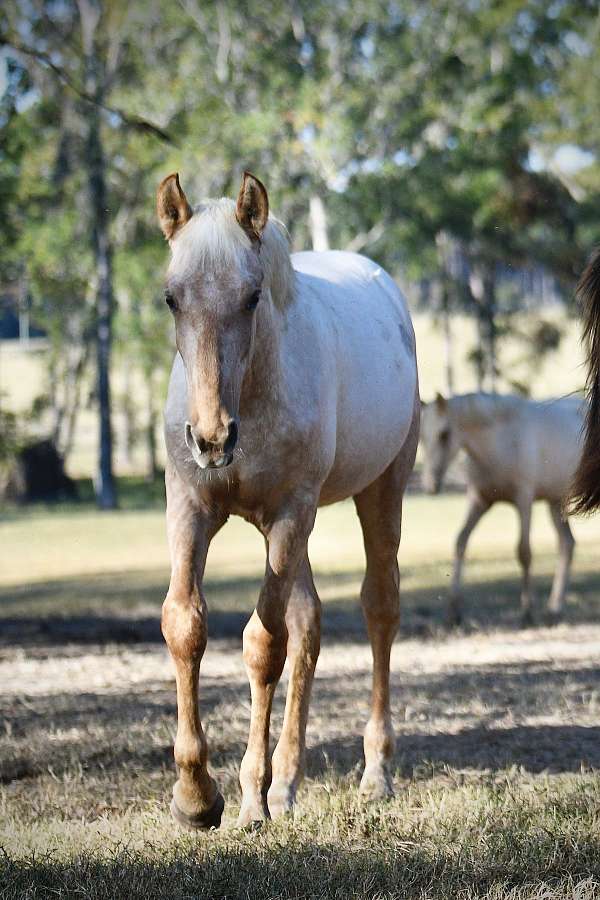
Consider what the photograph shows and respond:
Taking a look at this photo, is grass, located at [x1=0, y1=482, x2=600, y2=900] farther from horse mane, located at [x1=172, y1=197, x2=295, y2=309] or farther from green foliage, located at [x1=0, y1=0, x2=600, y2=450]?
green foliage, located at [x1=0, y1=0, x2=600, y2=450]

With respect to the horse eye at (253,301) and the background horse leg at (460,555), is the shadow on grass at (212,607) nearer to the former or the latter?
the background horse leg at (460,555)

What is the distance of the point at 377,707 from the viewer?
5.51 m

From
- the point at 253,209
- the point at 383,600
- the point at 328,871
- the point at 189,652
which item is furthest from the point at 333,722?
the point at 253,209

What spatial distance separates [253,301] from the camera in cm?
423

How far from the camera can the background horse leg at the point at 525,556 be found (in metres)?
11.3

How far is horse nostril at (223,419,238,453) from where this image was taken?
12.9 ft

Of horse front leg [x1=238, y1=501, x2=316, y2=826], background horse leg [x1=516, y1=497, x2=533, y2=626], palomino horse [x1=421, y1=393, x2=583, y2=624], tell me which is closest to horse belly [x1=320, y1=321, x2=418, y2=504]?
horse front leg [x1=238, y1=501, x2=316, y2=826]

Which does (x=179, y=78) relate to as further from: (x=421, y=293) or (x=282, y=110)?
(x=421, y=293)

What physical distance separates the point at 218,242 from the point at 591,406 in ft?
4.82

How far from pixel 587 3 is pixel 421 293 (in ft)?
88.2

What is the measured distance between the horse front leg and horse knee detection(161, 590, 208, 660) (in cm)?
19

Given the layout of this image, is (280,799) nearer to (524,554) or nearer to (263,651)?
(263,651)

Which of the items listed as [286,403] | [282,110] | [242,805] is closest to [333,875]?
[242,805]

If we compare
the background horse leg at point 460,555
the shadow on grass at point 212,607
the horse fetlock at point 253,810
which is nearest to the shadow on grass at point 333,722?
the horse fetlock at point 253,810
